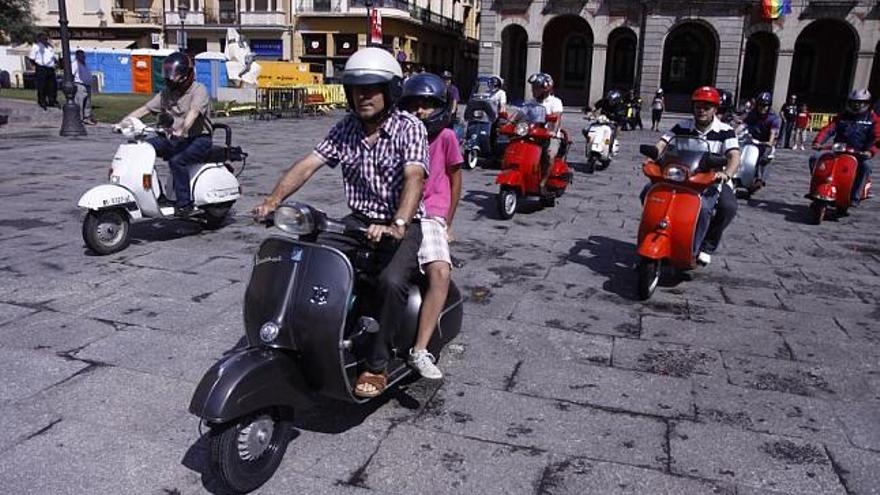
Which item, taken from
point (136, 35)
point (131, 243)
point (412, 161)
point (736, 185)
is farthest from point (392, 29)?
point (412, 161)

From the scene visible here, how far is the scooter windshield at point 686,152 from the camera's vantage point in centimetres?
569

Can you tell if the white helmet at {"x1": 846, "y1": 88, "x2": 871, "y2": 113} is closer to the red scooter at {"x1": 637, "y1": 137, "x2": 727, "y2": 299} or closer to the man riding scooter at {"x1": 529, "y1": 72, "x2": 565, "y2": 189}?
the man riding scooter at {"x1": 529, "y1": 72, "x2": 565, "y2": 189}

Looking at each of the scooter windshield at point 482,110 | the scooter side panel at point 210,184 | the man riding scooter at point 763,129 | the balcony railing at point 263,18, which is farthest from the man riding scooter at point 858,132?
the balcony railing at point 263,18

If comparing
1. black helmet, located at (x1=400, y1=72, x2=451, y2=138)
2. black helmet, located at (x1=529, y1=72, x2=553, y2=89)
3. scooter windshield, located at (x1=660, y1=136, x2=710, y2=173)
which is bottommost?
scooter windshield, located at (x1=660, y1=136, x2=710, y2=173)

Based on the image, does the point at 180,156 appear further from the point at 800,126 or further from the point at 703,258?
the point at 800,126

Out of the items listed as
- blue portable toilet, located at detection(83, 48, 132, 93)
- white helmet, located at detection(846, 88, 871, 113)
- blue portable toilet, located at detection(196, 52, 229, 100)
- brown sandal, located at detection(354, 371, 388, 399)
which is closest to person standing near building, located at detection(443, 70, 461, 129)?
brown sandal, located at detection(354, 371, 388, 399)

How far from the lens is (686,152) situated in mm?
5812

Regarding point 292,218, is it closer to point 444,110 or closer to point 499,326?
point 444,110

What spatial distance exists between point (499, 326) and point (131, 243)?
3.65 meters

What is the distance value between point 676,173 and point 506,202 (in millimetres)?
2940

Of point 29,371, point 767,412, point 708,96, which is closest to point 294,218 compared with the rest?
point 29,371

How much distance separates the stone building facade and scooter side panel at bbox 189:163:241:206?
29.9m

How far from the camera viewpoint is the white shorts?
11.2 feet

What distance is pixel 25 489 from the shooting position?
270 centimetres
